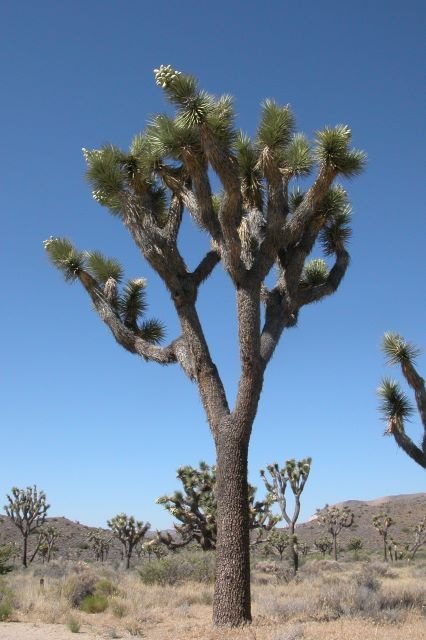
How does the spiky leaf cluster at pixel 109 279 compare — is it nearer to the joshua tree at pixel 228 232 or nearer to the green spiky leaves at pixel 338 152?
the joshua tree at pixel 228 232

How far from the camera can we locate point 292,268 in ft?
35.7

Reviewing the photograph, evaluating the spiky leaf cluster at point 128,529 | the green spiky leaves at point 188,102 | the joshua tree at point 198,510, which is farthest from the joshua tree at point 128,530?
the green spiky leaves at point 188,102

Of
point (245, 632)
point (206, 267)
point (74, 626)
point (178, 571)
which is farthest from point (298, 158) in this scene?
point (178, 571)

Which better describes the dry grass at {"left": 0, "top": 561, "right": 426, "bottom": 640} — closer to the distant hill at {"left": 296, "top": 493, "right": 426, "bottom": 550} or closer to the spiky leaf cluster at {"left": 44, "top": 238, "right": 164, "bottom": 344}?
the spiky leaf cluster at {"left": 44, "top": 238, "right": 164, "bottom": 344}

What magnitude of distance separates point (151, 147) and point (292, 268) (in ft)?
10.5

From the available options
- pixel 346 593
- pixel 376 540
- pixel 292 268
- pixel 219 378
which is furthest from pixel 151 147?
pixel 376 540

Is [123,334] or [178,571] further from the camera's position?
[178,571]

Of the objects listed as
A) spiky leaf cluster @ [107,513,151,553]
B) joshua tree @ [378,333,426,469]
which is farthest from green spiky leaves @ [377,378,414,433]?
spiky leaf cluster @ [107,513,151,553]

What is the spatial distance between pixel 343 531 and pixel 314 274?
53226 mm

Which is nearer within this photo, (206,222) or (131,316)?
(206,222)

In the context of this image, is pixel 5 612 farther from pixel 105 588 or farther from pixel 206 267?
pixel 206 267

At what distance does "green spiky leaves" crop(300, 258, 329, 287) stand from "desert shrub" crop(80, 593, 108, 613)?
7.42 meters

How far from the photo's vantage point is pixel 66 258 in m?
11.9

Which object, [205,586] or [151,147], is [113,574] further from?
[151,147]
